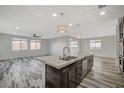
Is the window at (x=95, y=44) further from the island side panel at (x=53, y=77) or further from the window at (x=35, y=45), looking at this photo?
the island side panel at (x=53, y=77)

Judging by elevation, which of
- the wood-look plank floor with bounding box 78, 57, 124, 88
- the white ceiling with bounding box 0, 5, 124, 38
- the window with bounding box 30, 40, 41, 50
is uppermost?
the white ceiling with bounding box 0, 5, 124, 38

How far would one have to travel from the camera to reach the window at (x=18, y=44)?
26.6ft

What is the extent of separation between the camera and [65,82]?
1766 millimetres

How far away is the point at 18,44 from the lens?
8.39 metres

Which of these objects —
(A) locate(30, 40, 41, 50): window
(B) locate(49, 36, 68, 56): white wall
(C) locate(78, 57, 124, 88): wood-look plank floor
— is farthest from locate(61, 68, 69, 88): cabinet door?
(A) locate(30, 40, 41, 50): window

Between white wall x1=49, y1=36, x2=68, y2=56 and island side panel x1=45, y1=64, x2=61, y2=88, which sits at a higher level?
white wall x1=49, y1=36, x2=68, y2=56

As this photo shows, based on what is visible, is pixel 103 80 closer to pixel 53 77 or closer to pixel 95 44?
pixel 53 77

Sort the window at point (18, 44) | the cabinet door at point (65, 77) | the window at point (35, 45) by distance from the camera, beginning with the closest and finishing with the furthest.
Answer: the cabinet door at point (65, 77) < the window at point (18, 44) < the window at point (35, 45)

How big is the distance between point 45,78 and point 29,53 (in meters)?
7.91

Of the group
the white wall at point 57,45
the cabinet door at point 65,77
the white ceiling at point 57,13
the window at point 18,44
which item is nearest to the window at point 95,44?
the white wall at point 57,45

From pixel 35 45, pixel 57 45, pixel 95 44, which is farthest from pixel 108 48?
pixel 35 45

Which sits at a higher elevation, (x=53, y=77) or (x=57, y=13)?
(x=57, y=13)

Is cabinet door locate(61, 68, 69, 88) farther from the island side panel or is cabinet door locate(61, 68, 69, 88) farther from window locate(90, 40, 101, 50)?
window locate(90, 40, 101, 50)

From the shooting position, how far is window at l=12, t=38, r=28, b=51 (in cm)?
809
